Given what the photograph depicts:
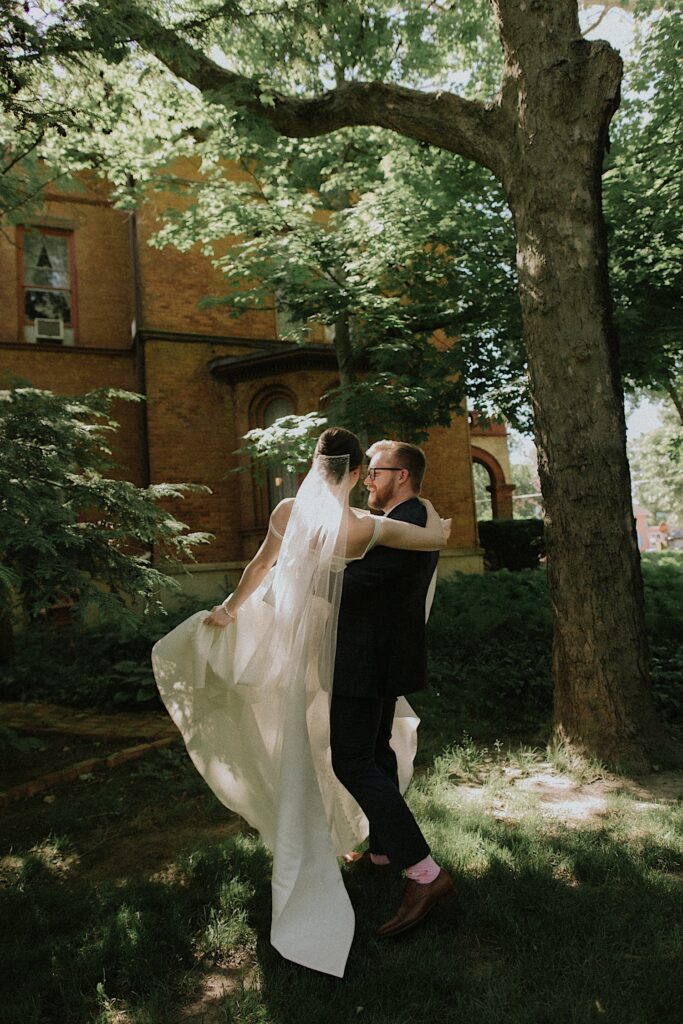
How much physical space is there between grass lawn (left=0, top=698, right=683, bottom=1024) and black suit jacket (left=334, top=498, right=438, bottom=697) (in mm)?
1001

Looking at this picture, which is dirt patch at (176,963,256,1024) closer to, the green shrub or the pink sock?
the pink sock

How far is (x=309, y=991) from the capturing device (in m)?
2.64

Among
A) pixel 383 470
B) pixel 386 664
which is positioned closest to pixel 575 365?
pixel 383 470

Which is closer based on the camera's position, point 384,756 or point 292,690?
point 292,690

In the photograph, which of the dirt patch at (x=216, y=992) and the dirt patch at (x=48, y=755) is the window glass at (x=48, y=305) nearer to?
the dirt patch at (x=48, y=755)

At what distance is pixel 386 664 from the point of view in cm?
333

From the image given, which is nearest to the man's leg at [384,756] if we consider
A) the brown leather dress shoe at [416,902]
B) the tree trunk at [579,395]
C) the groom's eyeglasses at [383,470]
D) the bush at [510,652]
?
the brown leather dress shoe at [416,902]

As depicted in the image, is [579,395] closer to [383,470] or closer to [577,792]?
[383,470]

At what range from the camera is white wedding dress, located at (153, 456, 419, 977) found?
114 inches

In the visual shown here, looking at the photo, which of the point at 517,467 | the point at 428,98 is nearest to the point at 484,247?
the point at 428,98

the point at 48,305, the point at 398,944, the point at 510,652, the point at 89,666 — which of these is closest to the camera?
the point at 398,944

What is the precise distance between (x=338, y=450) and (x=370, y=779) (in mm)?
1454

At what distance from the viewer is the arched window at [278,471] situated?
51.3 ft

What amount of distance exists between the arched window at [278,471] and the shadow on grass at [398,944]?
11957 mm
